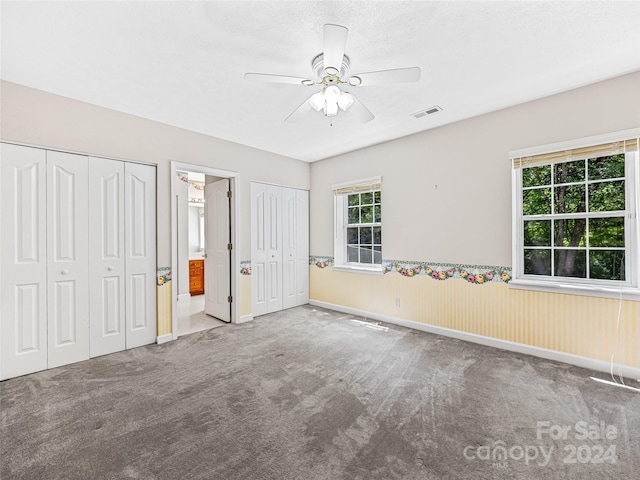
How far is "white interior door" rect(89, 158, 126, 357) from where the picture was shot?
9.82 ft

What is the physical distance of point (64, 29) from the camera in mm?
1919

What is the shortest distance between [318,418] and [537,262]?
278 cm

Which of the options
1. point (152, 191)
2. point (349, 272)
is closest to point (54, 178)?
point (152, 191)

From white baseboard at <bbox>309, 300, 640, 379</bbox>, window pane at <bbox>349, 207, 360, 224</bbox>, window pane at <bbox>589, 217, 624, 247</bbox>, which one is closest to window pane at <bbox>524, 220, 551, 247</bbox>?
window pane at <bbox>589, 217, 624, 247</bbox>

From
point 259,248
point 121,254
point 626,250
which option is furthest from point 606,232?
point 121,254

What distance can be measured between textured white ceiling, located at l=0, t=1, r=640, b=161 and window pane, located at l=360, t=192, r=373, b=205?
5.05ft

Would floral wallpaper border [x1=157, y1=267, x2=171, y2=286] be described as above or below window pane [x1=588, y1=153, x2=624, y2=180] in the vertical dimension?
below

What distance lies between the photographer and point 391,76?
190 centimetres

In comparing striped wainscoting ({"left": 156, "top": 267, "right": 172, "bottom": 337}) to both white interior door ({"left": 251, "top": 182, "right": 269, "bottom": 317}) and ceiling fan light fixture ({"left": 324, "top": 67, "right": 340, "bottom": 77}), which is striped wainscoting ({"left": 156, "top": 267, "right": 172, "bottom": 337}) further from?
ceiling fan light fixture ({"left": 324, "top": 67, "right": 340, "bottom": 77})

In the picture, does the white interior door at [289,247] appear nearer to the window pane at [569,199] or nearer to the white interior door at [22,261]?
the white interior door at [22,261]

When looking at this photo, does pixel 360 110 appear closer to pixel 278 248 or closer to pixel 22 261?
pixel 278 248

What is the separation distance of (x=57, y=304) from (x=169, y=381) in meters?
1.42

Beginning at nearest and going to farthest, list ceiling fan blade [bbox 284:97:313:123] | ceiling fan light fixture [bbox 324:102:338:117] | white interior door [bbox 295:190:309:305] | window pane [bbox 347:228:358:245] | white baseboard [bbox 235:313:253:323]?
ceiling fan light fixture [bbox 324:102:338:117]
ceiling fan blade [bbox 284:97:313:123]
white baseboard [bbox 235:313:253:323]
window pane [bbox 347:228:358:245]
white interior door [bbox 295:190:309:305]

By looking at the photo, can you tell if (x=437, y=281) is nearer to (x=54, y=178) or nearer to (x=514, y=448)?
(x=514, y=448)
